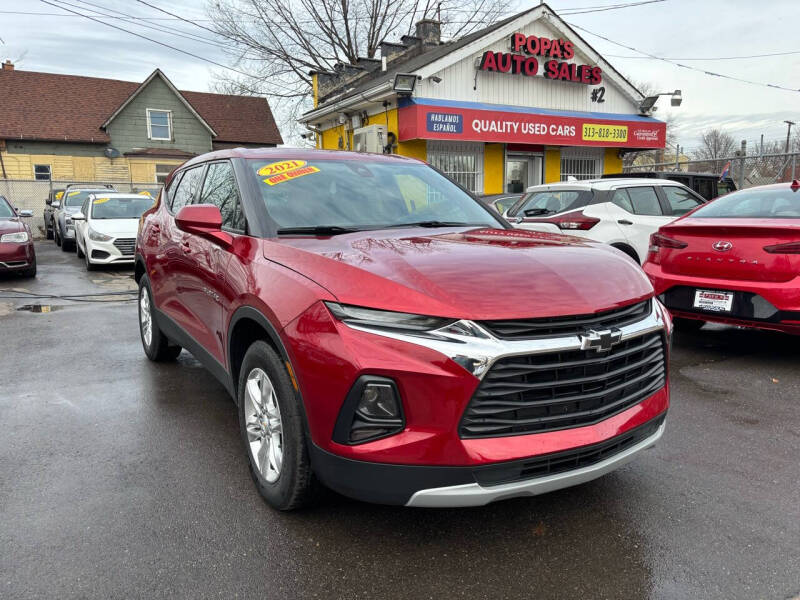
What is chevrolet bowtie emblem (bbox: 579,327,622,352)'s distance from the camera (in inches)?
91.6

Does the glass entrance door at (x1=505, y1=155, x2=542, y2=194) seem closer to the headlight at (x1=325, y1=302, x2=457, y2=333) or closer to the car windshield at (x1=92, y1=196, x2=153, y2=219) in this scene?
the car windshield at (x1=92, y1=196, x2=153, y2=219)

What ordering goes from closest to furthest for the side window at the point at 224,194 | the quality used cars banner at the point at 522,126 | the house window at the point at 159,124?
1. the side window at the point at 224,194
2. the quality used cars banner at the point at 522,126
3. the house window at the point at 159,124

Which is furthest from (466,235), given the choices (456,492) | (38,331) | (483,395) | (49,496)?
(38,331)

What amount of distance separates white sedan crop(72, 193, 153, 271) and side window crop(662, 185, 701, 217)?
9.17 meters

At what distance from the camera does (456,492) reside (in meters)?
2.22

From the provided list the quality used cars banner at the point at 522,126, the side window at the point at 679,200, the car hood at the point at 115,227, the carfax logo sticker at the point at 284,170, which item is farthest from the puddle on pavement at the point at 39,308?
the quality used cars banner at the point at 522,126

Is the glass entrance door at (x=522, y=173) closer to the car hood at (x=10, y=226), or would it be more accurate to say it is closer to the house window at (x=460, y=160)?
the house window at (x=460, y=160)

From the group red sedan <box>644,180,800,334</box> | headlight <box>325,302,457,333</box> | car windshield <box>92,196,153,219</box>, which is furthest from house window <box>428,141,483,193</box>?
headlight <box>325,302,457,333</box>

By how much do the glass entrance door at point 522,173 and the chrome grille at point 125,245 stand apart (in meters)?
11.1

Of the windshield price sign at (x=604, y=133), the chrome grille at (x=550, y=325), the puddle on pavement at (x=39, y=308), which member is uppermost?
the windshield price sign at (x=604, y=133)

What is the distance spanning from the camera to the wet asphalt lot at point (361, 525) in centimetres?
235

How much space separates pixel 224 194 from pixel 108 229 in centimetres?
945

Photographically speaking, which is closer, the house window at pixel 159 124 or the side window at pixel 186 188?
the side window at pixel 186 188

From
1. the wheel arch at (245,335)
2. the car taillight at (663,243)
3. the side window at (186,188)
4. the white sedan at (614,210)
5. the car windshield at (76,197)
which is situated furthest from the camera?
the car windshield at (76,197)
